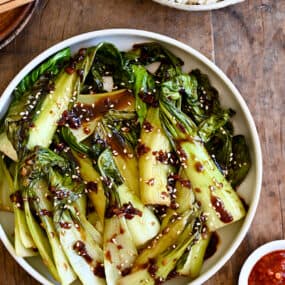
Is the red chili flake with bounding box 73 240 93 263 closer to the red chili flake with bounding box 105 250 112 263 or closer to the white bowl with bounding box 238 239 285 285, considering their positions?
the red chili flake with bounding box 105 250 112 263

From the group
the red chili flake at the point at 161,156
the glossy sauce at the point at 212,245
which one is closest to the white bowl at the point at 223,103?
the glossy sauce at the point at 212,245

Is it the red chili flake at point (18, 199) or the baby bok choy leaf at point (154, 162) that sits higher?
the baby bok choy leaf at point (154, 162)

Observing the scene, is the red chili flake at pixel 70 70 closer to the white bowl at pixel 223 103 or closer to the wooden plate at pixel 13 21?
the white bowl at pixel 223 103

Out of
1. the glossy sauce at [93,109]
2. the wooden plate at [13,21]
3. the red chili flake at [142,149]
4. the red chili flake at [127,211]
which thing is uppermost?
the wooden plate at [13,21]

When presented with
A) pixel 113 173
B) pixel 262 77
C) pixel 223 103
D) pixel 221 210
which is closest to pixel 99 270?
pixel 113 173

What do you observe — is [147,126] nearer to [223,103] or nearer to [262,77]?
[223,103]

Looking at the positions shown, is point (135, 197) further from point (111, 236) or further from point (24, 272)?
point (24, 272)
